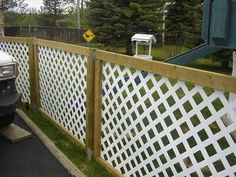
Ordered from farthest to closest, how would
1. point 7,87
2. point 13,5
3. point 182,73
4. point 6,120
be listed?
1. point 13,5
2. point 6,120
3. point 7,87
4. point 182,73

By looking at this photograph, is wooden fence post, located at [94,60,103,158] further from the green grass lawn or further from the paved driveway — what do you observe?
the paved driveway

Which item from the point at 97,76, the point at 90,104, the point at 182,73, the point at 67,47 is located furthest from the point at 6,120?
the point at 182,73

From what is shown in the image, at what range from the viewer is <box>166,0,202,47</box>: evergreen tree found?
53.6 ft

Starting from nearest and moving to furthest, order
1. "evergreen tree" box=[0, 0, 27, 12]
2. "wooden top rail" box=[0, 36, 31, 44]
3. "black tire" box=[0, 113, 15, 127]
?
"black tire" box=[0, 113, 15, 127] → "wooden top rail" box=[0, 36, 31, 44] → "evergreen tree" box=[0, 0, 27, 12]

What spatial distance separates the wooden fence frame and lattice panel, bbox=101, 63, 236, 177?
65mm

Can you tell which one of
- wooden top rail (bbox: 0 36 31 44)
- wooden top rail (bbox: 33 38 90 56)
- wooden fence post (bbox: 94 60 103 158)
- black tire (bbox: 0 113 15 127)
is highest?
wooden top rail (bbox: 0 36 31 44)

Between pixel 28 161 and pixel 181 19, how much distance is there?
14.7m

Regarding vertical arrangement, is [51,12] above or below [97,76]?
above

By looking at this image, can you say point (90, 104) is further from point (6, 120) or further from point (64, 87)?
point (6, 120)

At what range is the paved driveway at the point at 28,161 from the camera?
A: 3705 mm

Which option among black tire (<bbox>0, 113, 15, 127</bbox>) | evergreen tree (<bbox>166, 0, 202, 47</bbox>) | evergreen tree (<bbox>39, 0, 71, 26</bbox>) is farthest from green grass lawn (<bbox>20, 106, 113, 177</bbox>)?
evergreen tree (<bbox>39, 0, 71, 26</bbox>)

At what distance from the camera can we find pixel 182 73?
8.45 ft

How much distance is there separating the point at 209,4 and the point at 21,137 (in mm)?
3039

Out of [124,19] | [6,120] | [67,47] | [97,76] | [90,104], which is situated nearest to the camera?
[97,76]
